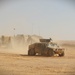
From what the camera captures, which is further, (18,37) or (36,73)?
(18,37)

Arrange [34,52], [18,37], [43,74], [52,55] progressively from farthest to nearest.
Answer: [18,37]
[34,52]
[52,55]
[43,74]

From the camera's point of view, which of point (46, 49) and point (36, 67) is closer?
point (36, 67)

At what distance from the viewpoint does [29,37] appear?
55.7 meters

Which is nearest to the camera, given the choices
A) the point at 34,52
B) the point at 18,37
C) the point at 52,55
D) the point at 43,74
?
the point at 43,74

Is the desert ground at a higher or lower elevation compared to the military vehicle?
lower

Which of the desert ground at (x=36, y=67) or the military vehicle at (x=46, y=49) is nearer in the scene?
the desert ground at (x=36, y=67)

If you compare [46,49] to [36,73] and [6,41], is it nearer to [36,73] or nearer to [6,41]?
[36,73]

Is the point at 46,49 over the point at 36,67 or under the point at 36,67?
over

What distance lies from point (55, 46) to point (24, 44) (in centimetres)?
3012

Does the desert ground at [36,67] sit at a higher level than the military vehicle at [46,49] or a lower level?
lower

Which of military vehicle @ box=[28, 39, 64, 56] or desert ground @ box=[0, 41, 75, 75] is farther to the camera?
military vehicle @ box=[28, 39, 64, 56]

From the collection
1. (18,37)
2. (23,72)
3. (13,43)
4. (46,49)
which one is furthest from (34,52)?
(18,37)

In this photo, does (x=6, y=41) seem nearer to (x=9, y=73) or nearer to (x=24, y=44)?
(x=24, y=44)

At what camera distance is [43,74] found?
1039 centimetres
